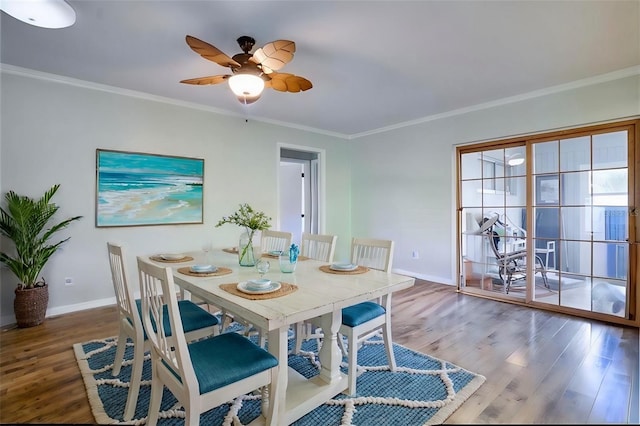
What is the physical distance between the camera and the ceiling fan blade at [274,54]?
210 cm

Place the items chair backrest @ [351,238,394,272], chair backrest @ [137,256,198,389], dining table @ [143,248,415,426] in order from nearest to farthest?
1. chair backrest @ [137,256,198,389]
2. dining table @ [143,248,415,426]
3. chair backrest @ [351,238,394,272]

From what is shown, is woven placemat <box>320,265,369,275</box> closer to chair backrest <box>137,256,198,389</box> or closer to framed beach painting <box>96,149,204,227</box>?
chair backrest <box>137,256,198,389</box>

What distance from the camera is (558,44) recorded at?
8.54ft

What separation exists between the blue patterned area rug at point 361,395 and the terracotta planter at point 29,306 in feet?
3.02

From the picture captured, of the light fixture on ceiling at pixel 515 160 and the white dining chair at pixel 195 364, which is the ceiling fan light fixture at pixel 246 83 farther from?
the light fixture on ceiling at pixel 515 160

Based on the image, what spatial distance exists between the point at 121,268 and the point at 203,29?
5.97 feet

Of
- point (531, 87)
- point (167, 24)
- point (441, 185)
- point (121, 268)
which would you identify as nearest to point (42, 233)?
point (121, 268)

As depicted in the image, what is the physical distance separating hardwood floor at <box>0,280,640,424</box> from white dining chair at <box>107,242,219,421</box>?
24 cm

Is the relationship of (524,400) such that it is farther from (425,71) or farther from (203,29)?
(203,29)

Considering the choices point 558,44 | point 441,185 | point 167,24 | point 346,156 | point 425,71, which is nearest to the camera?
point 167,24

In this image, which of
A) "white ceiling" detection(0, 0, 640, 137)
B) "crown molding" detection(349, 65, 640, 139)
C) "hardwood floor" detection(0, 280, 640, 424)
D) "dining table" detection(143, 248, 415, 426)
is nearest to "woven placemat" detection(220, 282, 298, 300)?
"dining table" detection(143, 248, 415, 426)

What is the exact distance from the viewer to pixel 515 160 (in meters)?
3.98

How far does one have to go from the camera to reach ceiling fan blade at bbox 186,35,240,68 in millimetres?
2043

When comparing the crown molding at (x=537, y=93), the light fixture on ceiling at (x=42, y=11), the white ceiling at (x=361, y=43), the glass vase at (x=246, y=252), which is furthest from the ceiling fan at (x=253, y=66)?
the crown molding at (x=537, y=93)
